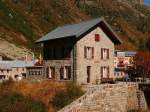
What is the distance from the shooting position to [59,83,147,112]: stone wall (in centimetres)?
4081

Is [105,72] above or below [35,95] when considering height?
above

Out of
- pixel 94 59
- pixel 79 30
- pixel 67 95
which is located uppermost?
pixel 79 30

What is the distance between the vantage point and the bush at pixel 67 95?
40.6m

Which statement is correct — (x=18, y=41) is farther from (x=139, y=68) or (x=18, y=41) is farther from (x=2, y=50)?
(x=139, y=68)

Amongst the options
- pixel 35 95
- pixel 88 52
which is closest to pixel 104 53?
pixel 88 52

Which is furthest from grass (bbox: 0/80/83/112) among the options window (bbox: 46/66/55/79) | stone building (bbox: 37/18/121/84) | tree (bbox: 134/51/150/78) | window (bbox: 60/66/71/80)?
tree (bbox: 134/51/150/78)

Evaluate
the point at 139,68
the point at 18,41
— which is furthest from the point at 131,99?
the point at 18,41

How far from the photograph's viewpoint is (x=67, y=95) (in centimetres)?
4156

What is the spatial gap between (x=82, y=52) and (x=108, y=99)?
782 centimetres

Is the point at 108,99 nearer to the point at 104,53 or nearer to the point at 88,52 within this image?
the point at 88,52

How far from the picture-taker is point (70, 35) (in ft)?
159

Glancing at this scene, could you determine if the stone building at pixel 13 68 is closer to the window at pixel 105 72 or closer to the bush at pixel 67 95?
the window at pixel 105 72

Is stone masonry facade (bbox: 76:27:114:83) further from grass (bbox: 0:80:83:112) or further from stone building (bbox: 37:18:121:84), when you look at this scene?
grass (bbox: 0:80:83:112)

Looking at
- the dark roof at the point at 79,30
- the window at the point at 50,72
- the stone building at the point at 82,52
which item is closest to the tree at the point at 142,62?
the dark roof at the point at 79,30
